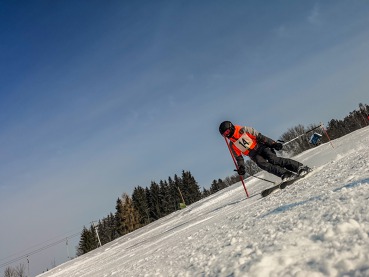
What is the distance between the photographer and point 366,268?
216 cm

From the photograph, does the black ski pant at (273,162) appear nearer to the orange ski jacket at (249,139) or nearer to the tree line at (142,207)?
the orange ski jacket at (249,139)

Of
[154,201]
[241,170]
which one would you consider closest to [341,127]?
[154,201]

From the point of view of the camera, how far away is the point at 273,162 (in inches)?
344

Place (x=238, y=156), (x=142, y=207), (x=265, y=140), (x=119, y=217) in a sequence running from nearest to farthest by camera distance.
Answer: (x=265, y=140) → (x=238, y=156) → (x=119, y=217) → (x=142, y=207)

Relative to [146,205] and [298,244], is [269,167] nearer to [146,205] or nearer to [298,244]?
[298,244]

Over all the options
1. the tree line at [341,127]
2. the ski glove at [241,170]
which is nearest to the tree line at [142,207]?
the tree line at [341,127]

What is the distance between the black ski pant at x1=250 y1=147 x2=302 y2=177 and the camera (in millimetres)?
8508

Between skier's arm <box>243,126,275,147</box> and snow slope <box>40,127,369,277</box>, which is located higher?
skier's arm <box>243,126,275,147</box>

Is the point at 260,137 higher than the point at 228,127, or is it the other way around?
the point at 228,127

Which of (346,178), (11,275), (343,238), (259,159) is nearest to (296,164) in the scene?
(259,159)

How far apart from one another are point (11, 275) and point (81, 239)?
32.7m

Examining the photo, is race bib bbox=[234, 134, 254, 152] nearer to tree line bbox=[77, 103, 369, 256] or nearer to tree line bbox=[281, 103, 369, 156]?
tree line bbox=[77, 103, 369, 256]

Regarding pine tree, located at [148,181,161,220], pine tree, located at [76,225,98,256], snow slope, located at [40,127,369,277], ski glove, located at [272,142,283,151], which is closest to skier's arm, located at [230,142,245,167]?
ski glove, located at [272,142,283,151]

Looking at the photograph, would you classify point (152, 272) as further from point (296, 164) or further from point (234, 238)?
point (296, 164)
